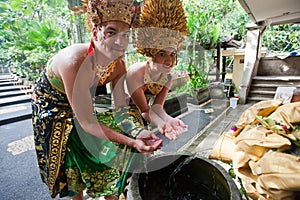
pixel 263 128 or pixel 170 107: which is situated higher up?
pixel 263 128

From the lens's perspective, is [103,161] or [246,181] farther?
[246,181]

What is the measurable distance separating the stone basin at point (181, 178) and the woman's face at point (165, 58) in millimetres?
552

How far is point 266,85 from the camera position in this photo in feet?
19.9

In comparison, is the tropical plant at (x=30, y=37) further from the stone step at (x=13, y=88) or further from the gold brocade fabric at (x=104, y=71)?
the gold brocade fabric at (x=104, y=71)

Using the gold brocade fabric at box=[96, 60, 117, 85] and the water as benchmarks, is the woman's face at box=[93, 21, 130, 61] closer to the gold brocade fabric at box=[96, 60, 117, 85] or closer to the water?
the gold brocade fabric at box=[96, 60, 117, 85]

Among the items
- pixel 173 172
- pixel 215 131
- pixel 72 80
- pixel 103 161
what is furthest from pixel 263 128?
pixel 215 131

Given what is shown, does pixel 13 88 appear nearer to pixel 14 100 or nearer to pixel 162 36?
pixel 14 100

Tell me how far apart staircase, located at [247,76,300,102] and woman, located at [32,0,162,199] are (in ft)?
19.7

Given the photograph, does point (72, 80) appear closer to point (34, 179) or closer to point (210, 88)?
point (34, 179)

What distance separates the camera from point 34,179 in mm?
2162

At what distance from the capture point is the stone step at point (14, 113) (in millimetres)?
4426

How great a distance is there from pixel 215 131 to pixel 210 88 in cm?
307

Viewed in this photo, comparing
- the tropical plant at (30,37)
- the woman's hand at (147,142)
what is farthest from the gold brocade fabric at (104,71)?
the tropical plant at (30,37)

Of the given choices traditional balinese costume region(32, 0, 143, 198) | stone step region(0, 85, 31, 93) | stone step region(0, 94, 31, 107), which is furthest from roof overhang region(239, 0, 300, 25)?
stone step region(0, 85, 31, 93)
